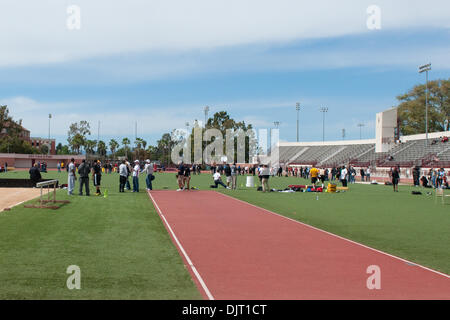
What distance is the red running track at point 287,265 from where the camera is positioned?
6.58m

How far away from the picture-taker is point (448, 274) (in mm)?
7727

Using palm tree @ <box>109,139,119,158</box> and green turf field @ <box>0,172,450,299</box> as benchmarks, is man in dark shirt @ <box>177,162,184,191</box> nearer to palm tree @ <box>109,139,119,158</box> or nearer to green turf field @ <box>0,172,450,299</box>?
green turf field @ <box>0,172,450,299</box>

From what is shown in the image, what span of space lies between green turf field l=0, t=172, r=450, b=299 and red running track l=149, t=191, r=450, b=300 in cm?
47

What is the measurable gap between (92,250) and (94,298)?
3.33 meters

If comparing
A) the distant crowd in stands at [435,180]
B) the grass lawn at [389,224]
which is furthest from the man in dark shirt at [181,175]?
the distant crowd in stands at [435,180]

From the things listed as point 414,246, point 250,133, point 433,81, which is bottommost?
point 414,246

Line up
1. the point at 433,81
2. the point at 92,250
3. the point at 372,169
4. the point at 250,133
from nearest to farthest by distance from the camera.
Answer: the point at 92,250 → the point at 372,169 → the point at 433,81 → the point at 250,133

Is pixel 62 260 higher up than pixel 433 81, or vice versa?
pixel 433 81

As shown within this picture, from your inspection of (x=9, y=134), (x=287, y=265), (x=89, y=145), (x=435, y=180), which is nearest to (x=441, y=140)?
(x=435, y=180)

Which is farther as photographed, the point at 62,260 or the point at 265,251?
the point at 265,251

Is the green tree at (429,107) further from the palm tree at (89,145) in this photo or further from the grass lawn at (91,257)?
the palm tree at (89,145)

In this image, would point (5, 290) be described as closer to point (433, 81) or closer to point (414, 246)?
point (414, 246)
